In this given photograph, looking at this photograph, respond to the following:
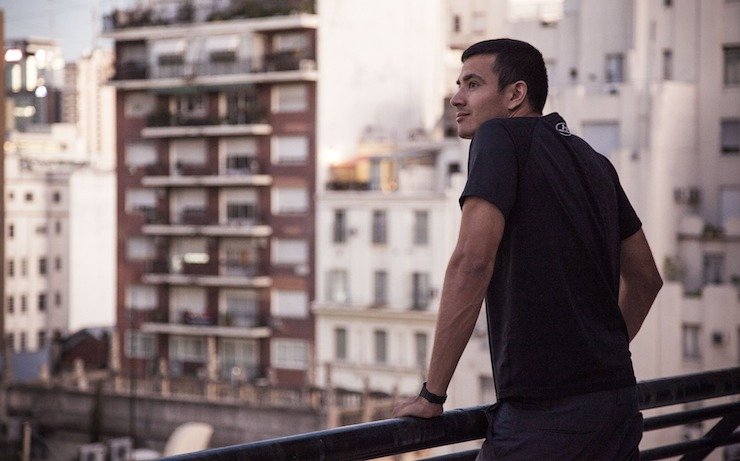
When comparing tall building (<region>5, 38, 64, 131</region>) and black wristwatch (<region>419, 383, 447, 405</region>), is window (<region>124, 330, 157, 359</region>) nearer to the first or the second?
tall building (<region>5, 38, 64, 131</region>)

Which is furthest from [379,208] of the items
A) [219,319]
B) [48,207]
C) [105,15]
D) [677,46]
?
[48,207]

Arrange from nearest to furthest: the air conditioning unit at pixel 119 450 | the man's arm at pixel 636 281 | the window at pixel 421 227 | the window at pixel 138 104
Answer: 1. the man's arm at pixel 636 281
2. the air conditioning unit at pixel 119 450
3. the window at pixel 421 227
4. the window at pixel 138 104

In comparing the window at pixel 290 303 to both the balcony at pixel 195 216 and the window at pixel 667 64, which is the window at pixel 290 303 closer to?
the balcony at pixel 195 216

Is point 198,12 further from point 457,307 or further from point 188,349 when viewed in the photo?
point 457,307

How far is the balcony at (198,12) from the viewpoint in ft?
104

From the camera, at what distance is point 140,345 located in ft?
109

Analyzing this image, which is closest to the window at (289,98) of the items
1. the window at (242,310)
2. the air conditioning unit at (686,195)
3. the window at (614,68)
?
the window at (242,310)

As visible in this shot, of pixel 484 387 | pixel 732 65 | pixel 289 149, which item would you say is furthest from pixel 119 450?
pixel 732 65

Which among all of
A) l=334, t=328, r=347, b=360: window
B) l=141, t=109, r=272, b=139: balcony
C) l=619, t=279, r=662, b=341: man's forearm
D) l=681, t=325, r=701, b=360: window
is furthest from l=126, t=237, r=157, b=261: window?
l=619, t=279, r=662, b=341: man's forearm

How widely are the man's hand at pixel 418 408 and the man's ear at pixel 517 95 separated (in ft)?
1.50

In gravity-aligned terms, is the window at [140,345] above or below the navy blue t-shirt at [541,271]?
below

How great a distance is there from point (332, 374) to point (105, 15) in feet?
39.4

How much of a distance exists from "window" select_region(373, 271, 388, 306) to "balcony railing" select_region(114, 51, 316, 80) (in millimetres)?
5332

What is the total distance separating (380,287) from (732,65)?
9.31m
